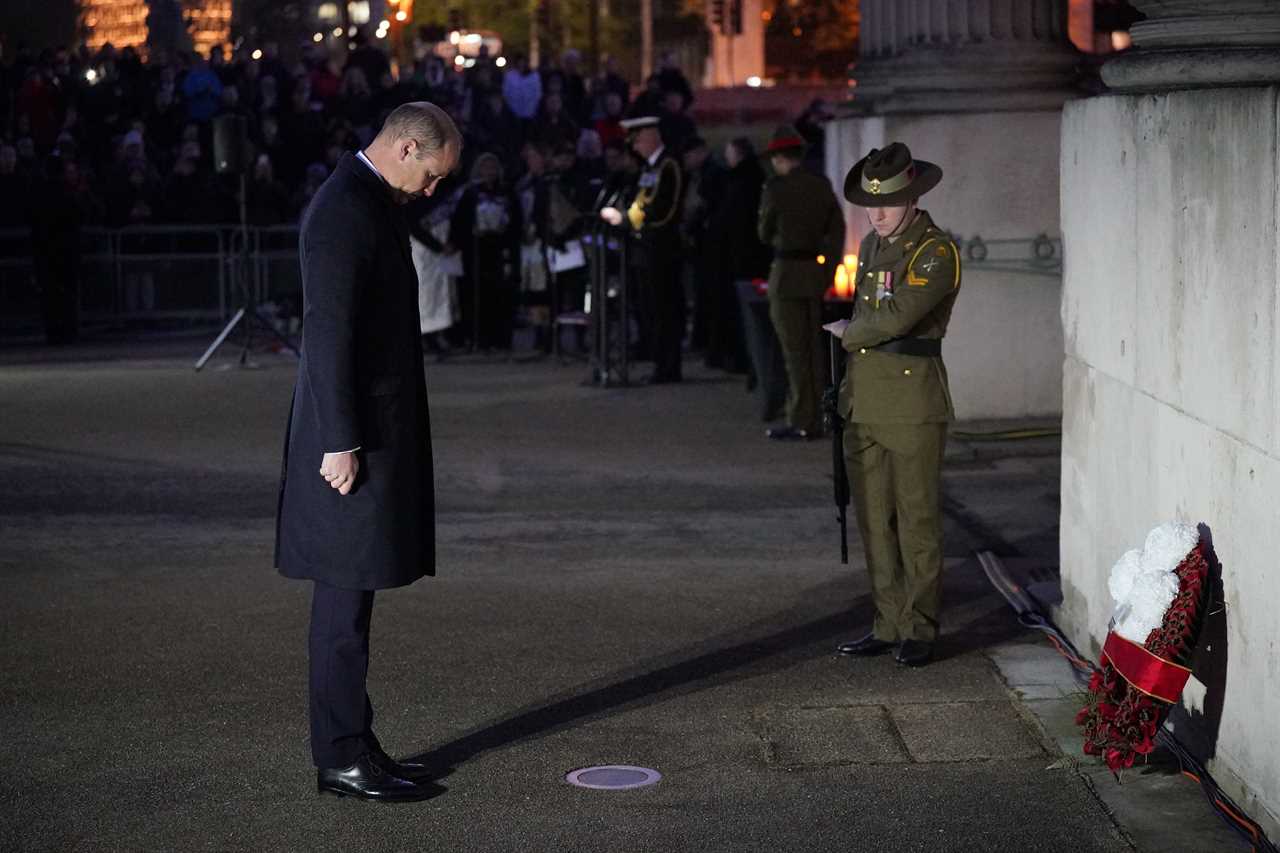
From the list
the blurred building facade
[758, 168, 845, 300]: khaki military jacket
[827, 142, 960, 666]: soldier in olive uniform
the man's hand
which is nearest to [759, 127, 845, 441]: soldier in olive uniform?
[758, 168, 845, 300]: khaki military jacket

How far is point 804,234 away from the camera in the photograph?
14.4 meters

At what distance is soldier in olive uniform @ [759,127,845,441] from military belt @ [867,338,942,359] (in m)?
6.10

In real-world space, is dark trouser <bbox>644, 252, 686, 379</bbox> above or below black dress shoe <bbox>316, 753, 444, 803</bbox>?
above

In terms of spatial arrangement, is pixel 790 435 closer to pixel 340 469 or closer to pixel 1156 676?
pixel 1156 676

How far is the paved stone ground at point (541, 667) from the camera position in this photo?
21.1 ft

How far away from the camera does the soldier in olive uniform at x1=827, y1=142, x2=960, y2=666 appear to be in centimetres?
821

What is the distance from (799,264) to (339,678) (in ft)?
27.2

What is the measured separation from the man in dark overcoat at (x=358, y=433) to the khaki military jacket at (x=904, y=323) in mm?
2192

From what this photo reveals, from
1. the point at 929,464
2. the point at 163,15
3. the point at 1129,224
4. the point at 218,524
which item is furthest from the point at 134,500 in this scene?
the point at 163,15

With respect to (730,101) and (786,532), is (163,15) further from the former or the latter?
(786,532)

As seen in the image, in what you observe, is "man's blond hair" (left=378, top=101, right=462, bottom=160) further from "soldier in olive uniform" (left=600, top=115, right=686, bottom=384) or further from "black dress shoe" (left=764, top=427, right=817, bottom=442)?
"soldier in olive uniform" (left=600, top=115, right=686, bottom=384)

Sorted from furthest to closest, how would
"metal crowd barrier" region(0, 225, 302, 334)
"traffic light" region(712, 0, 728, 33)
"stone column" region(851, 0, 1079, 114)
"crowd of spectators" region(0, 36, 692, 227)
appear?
"traffic light" region(712, 0, 728, 33) < "crowd of spectators" region(0, 36, 692, 227) < "metal crowd barrier" region(0, 225, 302, 334) < "stone column" region(851, 0, 1079, 114)

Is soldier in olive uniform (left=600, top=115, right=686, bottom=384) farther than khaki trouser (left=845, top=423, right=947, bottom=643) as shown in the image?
Yes

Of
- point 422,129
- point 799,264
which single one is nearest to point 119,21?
point 799,264
